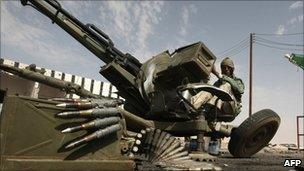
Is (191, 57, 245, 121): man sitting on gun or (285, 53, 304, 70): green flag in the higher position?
(285, 53, 304, 70): green flag

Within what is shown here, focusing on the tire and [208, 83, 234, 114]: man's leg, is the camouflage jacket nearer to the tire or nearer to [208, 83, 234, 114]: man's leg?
[208, 83, 234, 114]: man's leg

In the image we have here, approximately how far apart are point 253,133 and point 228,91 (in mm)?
914

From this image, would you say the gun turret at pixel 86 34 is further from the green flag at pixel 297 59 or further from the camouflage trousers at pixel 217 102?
the green flag at pixel 297 59

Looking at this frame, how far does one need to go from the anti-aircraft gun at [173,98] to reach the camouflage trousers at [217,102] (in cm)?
13

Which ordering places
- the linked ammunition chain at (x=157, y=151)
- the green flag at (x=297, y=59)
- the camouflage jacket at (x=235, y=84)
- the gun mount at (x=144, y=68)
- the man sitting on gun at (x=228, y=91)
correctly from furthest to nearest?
the green flag at (x=297, y=59), the camouflage jacket at (x=235, y=84), the man sitting on gun at (x=228, y=91), the gun mount at (x=144, y=68), the linked ammunition chain at (x=157, y=151)

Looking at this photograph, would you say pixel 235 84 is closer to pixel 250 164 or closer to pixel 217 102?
pixel 217 102

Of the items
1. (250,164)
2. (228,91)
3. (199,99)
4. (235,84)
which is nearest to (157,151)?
(250,164)

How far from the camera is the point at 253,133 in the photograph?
6.01 m

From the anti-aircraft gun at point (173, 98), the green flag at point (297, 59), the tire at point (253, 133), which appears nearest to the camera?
the anti-aircraft gun at point (173, 98)

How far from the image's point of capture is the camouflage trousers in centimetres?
596

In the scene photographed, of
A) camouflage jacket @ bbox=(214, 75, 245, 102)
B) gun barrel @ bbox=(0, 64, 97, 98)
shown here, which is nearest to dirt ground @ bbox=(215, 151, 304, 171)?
camouflage jacket @ bbox=(214, 75, 245, 102)

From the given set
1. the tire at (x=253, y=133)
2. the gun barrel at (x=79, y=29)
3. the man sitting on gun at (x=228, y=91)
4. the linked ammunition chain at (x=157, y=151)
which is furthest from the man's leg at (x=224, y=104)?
the gun barrel at (x=79, y=29)

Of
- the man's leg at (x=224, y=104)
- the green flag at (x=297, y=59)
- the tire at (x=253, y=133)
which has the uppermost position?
the green flag at (x=297, y=59)

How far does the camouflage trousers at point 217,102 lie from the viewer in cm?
596
